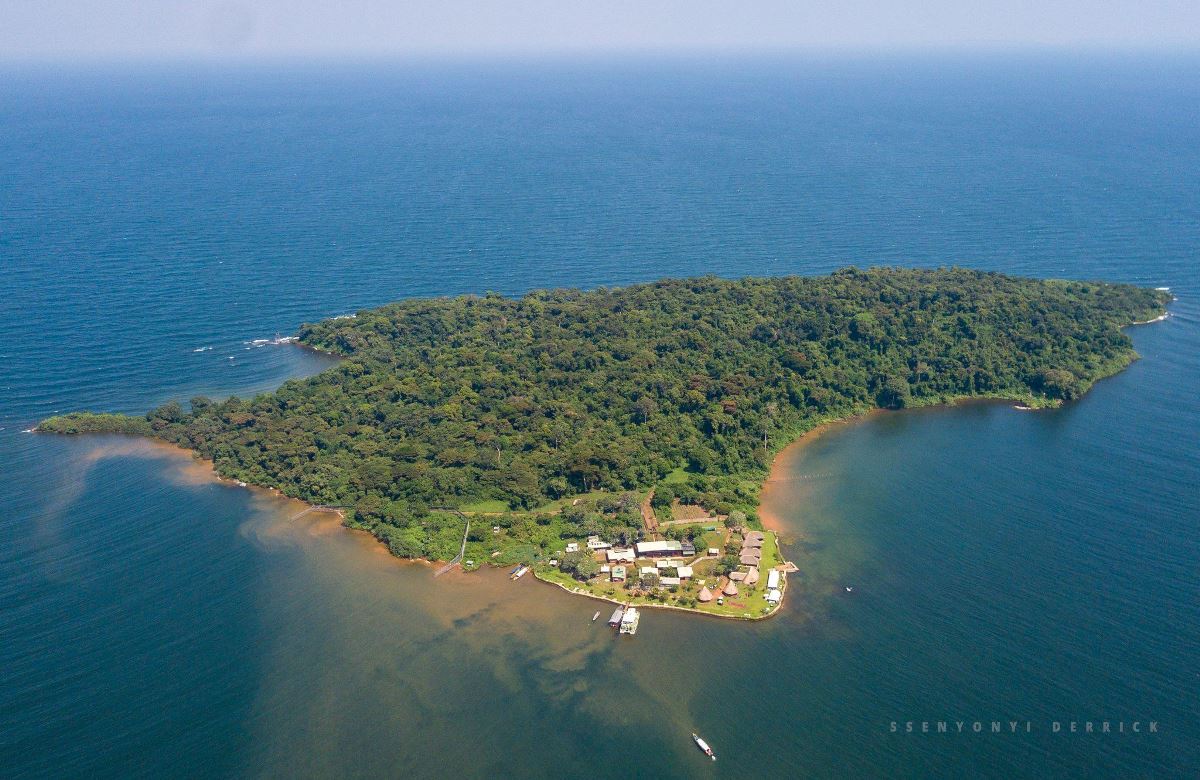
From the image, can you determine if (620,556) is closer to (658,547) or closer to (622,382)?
(658,547)

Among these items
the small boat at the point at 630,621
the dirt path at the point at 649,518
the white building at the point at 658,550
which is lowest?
the small boat at the point at 630,621

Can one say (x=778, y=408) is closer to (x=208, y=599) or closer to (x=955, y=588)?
(x=955, y=588)

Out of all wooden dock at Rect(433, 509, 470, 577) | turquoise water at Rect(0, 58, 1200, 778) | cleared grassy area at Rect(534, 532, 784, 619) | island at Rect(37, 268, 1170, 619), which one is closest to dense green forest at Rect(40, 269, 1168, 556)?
island at Rect(37, 268, 1170, 619)

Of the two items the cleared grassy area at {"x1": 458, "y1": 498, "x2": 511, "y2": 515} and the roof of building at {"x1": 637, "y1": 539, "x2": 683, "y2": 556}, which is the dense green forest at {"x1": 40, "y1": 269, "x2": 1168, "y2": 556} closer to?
the cleared grassy area at {"x1": 458, "y1": 498, "x2": 511, "y2": 515}

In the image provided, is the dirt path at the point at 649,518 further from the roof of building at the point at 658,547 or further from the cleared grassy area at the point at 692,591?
the cleared grassy area at the point at 692,591

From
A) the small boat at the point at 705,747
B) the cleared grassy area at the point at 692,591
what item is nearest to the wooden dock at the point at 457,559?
the cleared grassy area at the point at 692,591

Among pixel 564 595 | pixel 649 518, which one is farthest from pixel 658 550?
pixel 564 595
